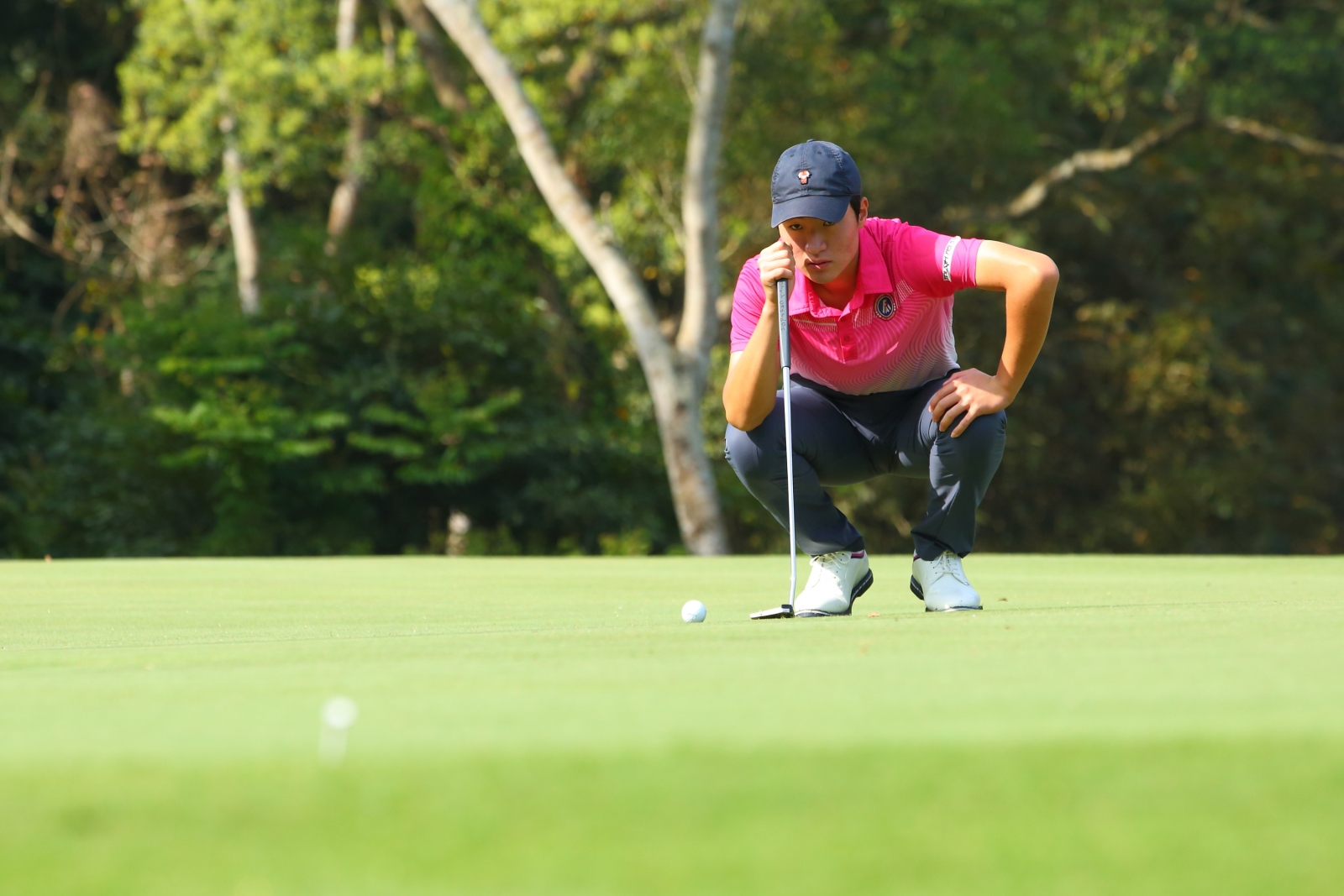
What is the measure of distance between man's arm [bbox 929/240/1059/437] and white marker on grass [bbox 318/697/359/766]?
2.64m

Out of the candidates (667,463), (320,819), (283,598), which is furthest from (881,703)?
(667,463)

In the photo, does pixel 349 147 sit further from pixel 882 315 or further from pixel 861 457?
pixel 882 315

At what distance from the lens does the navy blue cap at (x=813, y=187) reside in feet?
14.9

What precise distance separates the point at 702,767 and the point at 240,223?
18.2 m

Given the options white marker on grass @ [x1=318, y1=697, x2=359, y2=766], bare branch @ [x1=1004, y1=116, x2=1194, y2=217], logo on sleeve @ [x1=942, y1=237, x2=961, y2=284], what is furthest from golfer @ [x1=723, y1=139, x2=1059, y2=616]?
bare branch @ [x1=1004, y1=116, x2=1194, y2=217]

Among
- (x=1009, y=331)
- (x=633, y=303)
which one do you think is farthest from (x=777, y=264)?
(x=633, y=303)

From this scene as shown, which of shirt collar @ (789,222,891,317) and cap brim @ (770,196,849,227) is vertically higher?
cap brim @ (770,196,849,227)

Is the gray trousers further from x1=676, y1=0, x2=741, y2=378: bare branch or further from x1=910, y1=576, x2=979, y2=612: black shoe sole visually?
x1=676, y1=0, x2=741, y2=378: bare branch

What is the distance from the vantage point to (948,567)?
16.3ft

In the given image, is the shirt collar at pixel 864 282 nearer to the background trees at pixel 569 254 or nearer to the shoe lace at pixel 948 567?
the shoe lace at pixel 948 567

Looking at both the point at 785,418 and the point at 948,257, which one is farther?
the point at 785,418

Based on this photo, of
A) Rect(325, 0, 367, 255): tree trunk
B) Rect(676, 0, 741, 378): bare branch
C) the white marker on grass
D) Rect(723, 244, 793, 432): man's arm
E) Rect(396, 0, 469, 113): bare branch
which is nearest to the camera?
the white marker on grass

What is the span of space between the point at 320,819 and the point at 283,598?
195 inches

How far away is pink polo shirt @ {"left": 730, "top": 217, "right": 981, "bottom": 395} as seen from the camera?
4789mm
